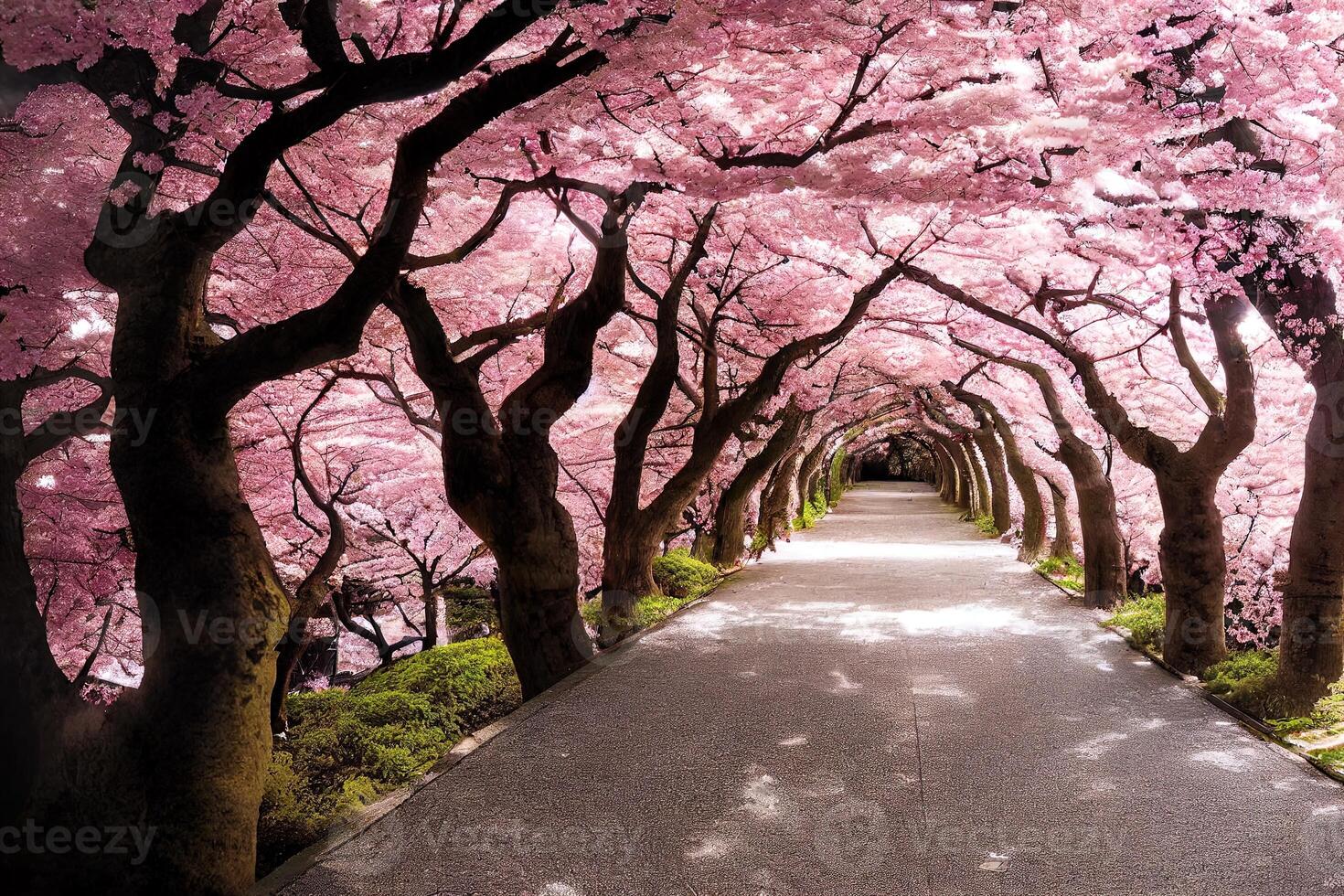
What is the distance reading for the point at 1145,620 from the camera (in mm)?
10031

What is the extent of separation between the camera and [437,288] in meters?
11.4

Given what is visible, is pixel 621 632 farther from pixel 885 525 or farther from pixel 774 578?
pixel 885 525

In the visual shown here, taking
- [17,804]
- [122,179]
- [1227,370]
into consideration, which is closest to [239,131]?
[122,179]

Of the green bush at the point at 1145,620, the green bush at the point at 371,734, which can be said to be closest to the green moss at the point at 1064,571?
the green bush at the point at 1145,620

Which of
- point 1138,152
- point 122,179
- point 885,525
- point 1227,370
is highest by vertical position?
point 1138,152

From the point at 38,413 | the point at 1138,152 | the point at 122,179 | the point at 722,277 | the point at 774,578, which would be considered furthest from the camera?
the point at 774,578

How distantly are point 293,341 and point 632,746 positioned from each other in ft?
11.2

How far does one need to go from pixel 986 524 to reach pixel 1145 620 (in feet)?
64.3

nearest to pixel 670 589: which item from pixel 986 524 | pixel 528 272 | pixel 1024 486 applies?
pixel 528 272

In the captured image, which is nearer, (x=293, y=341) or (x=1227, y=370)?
(x=293, y=341)

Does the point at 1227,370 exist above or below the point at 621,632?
above

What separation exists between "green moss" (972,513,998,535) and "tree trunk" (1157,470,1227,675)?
726 inches

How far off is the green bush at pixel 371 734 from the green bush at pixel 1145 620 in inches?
262

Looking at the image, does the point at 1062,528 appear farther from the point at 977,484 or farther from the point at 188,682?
the point at 977,484
